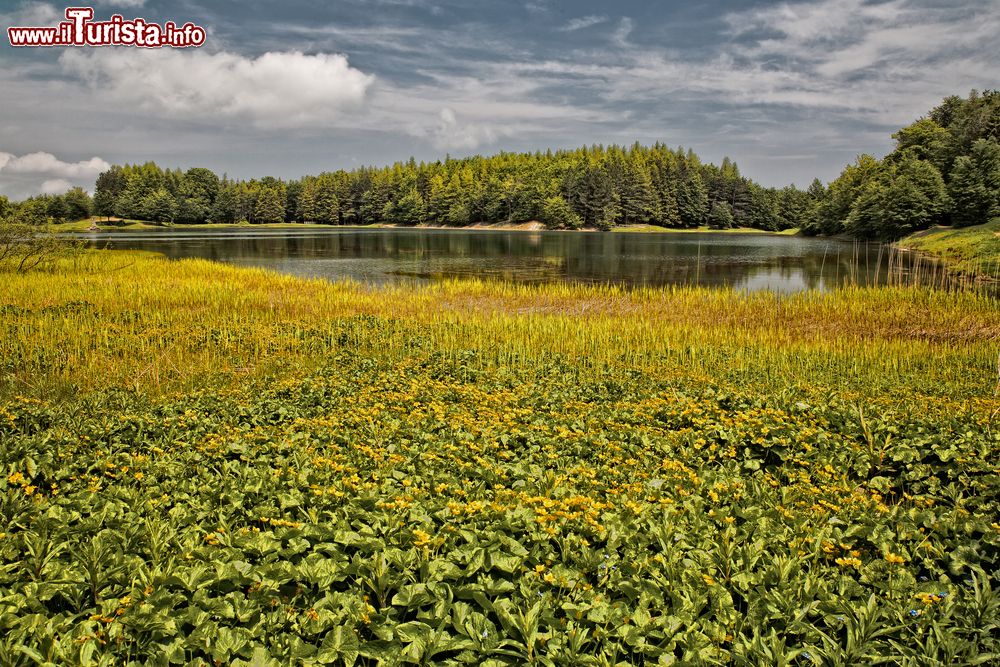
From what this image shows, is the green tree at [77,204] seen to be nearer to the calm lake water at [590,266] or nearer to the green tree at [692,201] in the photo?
the calm lake water at [590,266]

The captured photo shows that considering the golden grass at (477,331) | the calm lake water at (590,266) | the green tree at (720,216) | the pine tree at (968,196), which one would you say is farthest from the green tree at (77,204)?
the pine tree at (968,196)

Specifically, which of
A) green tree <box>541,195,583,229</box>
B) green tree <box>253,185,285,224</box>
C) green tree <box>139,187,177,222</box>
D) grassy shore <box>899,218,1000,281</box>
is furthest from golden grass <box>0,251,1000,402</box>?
green tree <box>253,185,285,224</box>

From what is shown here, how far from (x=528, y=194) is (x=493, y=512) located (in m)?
147

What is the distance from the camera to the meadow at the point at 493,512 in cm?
388

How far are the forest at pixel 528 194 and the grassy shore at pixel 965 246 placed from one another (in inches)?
848

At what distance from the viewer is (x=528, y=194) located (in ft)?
483

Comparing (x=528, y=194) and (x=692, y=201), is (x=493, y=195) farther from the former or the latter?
(x=692, y=201)

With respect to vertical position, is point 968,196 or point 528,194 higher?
point 528,194

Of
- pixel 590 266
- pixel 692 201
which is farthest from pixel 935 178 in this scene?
pixel 692 201

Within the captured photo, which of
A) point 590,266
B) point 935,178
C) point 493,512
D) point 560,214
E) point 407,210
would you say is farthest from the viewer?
point 407,210

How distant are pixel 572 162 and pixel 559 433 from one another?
6858 inches

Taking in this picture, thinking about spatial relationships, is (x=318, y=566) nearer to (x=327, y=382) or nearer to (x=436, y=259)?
(x=327, y=382)

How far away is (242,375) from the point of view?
13.1 m

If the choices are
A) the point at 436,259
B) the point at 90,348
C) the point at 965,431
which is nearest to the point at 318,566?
the point at 965,431
